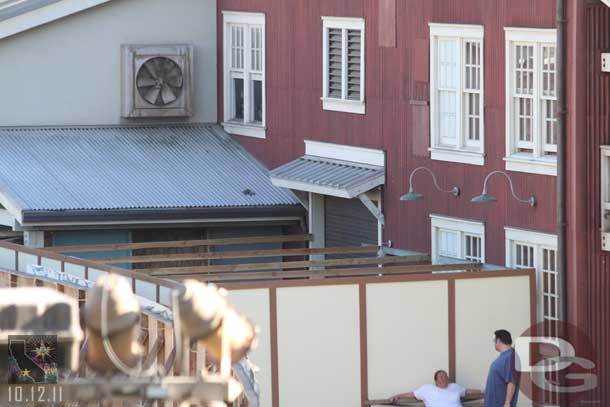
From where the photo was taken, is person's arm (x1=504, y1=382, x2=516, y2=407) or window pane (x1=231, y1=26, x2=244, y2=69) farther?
window pane (x1=231, y1=26, x2=244, y2=69)

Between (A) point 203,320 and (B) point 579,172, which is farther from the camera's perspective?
(B) point 579,172

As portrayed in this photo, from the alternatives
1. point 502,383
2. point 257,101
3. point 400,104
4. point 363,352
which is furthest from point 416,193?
point 257,101

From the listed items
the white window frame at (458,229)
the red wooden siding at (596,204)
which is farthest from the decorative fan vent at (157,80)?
the red wooden siding at (596,204)

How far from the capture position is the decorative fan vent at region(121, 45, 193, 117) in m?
25.7

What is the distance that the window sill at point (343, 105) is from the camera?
2242 cm

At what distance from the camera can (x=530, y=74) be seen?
1867 cm

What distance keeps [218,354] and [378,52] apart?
17.8 m

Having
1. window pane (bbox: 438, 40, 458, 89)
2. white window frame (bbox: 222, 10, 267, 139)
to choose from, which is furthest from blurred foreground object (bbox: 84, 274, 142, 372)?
white window frame (bbox: 222, 10, 267, 139)

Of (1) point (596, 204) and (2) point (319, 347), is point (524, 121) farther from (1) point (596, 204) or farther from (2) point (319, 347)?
(2) point (319, 347)

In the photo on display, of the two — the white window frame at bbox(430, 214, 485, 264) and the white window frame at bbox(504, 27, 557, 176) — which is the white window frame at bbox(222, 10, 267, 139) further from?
the white window frame at bbox(504, 27, 557, 176)

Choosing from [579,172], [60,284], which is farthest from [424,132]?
[60,284]

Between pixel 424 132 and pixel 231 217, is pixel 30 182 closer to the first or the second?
pixel 231 217

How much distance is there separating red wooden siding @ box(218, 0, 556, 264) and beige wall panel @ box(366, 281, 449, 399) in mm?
1885

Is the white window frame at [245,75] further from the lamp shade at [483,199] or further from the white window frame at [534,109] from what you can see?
the lamp shade at [483,199]
